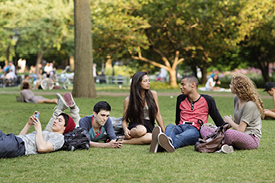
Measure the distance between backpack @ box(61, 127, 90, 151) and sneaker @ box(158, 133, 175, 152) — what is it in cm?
120

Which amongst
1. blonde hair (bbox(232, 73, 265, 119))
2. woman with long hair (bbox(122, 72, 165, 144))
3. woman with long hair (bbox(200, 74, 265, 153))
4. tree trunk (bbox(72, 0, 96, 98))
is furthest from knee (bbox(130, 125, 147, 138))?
tree trunk (bbox(72, 0, 96, 98))

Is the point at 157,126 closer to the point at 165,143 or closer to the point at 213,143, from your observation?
the point at 165,143

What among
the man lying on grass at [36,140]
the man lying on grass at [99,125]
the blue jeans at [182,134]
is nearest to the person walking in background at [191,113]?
the blue jeans at [182,134]

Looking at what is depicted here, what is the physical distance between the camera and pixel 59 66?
69188 millimetres

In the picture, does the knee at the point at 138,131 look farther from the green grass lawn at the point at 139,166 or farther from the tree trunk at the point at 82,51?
the tree trunk at the point at 82,51

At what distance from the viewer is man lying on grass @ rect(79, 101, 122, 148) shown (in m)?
6.13

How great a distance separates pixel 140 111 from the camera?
6.75 meters

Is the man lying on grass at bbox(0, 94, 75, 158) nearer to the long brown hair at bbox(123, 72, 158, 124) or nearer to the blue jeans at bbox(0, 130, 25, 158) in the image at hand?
the blue jeans at bbox(0, 130, 25, 158)

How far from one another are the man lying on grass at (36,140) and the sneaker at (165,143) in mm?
1455

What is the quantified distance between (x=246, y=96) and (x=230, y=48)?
22876 millimetres

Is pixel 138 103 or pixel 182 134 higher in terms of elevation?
pixel 138 103

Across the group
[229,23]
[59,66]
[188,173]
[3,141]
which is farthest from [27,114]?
[59,66]

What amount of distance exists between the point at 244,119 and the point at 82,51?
38.6 feet

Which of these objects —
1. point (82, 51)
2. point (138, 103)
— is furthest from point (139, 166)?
point (82, 51)
